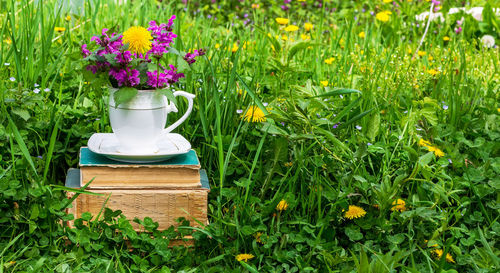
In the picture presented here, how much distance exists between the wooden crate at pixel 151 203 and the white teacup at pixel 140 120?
0.45ft

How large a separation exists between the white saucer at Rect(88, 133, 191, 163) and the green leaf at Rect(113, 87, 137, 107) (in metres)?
0.18

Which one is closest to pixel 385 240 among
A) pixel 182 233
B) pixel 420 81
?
pixel 182 233

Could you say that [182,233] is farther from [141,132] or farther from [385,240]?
[385,240]

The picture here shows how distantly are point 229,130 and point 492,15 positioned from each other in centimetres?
291

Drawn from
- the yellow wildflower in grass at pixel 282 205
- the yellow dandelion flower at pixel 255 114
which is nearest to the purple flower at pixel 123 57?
the yellow dandelion flower at pixel 255 114

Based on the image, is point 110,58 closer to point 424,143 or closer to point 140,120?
point 140,120

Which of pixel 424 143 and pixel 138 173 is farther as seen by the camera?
pixel 424 143

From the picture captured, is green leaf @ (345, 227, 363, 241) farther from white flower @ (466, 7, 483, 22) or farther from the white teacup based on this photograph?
white flower @ (466, 7, 483, 22)

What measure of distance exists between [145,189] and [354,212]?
65 cm

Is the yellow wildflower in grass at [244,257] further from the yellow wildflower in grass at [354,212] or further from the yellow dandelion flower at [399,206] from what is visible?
the yellow dandelion flower at [399,206]

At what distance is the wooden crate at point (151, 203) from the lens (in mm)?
1893

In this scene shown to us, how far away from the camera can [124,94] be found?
1761 mm

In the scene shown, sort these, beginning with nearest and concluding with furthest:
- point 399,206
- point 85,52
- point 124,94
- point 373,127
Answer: point 124,94, point 85,52, point 399,206, point 373,127

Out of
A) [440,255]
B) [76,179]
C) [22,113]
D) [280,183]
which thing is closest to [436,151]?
[440,255]
